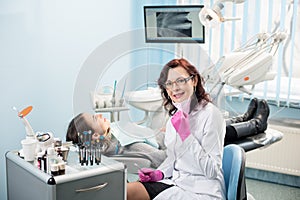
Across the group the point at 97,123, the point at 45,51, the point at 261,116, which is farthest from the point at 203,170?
the point at 45,51

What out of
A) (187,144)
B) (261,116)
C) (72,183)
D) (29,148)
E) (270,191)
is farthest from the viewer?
(270,191)

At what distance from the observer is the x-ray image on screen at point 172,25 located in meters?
0.86

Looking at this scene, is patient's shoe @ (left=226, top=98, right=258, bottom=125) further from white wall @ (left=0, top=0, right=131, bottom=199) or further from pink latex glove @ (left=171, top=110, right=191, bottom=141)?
pink latex glove @ (left=171, top=110, right=191, bottom=141)

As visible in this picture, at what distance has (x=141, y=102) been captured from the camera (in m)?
0.84

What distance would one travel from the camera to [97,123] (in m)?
0.94

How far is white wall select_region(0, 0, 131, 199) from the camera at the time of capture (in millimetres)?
2123

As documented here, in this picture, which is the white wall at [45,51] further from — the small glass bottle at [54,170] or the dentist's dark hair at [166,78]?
the dentist's dark hair at [166,78]

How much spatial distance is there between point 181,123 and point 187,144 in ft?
0.33

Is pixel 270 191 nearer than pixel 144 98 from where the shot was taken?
No

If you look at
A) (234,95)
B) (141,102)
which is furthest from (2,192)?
(141,102)

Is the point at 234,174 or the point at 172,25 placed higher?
the point at 172,25

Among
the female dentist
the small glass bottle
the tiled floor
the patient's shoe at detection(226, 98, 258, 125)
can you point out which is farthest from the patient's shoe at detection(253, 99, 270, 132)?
the small glass bottle

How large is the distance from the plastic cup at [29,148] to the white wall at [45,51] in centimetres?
47

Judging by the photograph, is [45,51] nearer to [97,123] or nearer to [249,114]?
[249,114]
